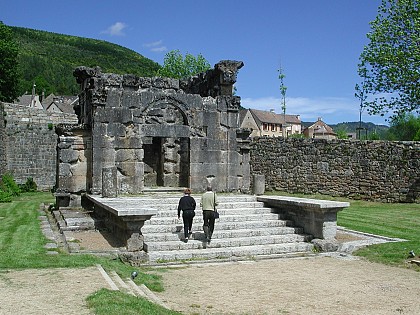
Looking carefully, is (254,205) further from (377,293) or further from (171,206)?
(377,293)

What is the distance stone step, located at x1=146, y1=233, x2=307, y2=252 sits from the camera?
11250 millimetres

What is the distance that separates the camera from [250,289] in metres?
8.53

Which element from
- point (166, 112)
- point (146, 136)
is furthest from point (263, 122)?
point (146, 136)

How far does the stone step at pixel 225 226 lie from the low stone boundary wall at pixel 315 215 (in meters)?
0.41

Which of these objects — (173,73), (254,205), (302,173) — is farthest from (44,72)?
(254,205)

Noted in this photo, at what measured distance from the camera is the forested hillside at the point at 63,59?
103812 mm

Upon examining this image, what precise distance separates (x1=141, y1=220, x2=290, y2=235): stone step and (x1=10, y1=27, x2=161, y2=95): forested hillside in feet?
255

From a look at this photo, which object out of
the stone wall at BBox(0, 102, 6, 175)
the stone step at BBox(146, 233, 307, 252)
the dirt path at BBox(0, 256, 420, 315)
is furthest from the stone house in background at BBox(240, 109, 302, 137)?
the dirt path at BBox(0, 256, 420, 315)

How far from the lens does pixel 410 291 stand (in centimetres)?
849

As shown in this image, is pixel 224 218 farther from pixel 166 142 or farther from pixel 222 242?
pixel 166 142

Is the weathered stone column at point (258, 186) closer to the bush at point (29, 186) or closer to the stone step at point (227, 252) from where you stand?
the stone step at point (227, 252)

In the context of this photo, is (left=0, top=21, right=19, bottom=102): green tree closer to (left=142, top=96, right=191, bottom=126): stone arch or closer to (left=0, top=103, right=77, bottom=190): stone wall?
(left=0, top=103, right=77, bottom=190): stone wall

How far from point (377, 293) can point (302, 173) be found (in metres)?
18.6

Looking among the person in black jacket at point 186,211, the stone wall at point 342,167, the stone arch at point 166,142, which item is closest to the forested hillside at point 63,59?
the stone wall at point 342,167
